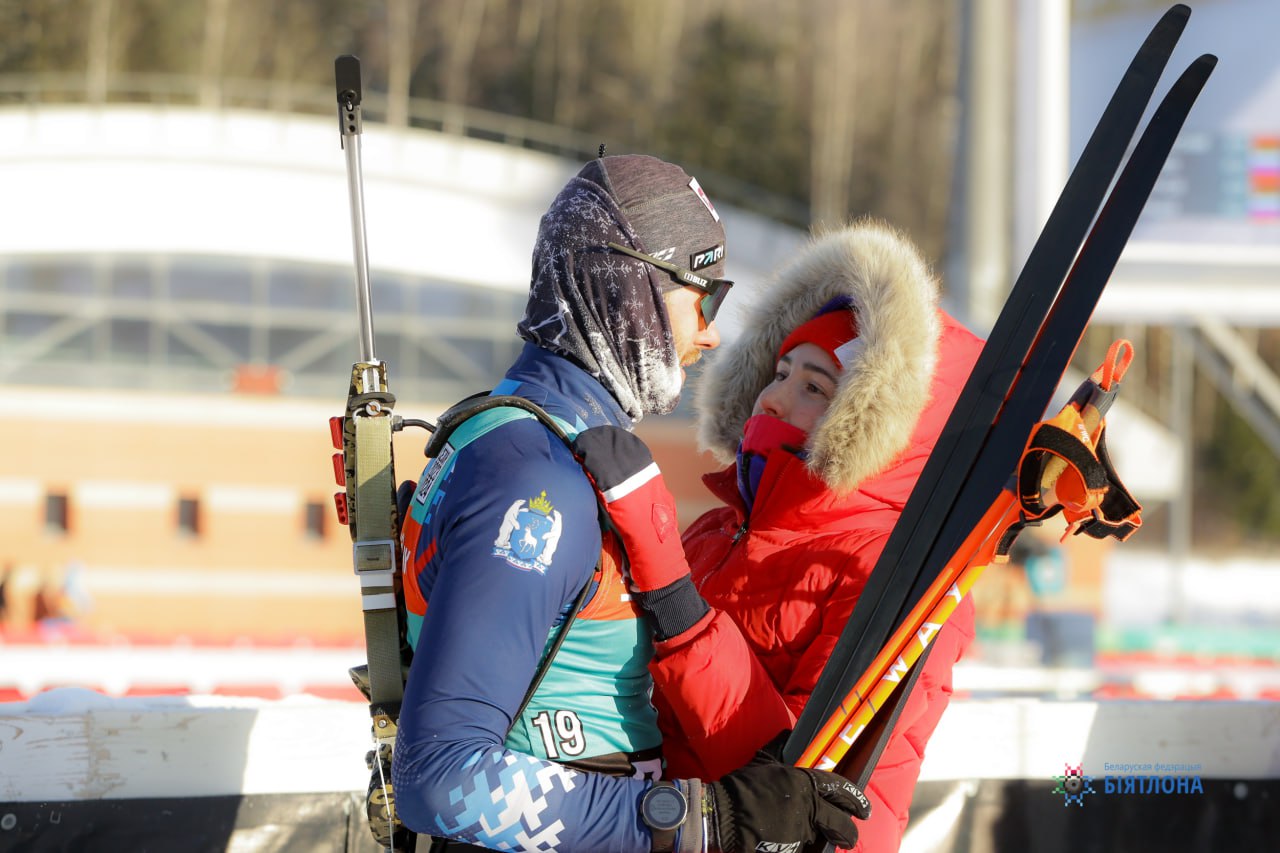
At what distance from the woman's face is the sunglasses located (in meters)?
0.75

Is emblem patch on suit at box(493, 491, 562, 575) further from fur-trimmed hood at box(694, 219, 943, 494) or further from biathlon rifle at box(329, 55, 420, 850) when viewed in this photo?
fur-trimmed hood at box(694, 219, 943, 494)

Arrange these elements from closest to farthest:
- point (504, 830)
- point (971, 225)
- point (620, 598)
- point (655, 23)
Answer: point (504, 830) → point (620, 598) → point (971, 225) → point (655, 23)

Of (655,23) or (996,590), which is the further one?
(655,23)

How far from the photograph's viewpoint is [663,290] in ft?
6.69

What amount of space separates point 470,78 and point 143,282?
24.2 metres

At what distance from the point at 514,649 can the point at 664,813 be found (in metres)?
0.33

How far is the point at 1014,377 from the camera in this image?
2.22 meters

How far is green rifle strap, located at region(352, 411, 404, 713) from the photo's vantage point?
2.14 meters

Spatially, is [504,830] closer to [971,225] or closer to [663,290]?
[663,290]

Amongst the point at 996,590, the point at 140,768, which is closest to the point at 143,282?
the point at 996,590

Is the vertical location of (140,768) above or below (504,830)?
below

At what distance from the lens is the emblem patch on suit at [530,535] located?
173cm

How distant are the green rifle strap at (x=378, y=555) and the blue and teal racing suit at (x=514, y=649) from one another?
0.19 m

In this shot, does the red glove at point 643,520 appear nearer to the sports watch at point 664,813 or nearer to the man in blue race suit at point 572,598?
the man in blue race suit at point 572,598
